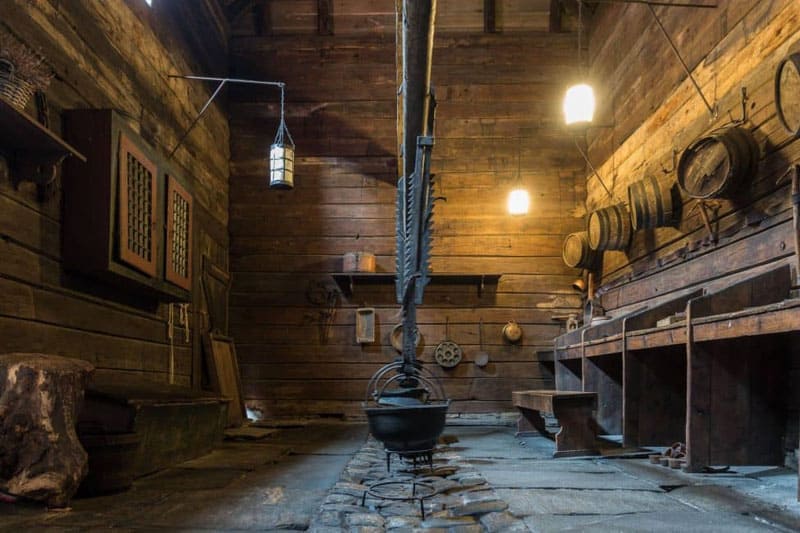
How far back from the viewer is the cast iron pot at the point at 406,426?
4176 millimetres

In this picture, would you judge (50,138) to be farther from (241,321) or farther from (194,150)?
(241,321)

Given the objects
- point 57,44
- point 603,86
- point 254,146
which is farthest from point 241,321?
point 603,86

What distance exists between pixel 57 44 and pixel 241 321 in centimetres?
528

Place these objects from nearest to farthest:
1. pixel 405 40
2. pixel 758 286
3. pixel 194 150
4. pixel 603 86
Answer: pixel 758 286 → pixel 405 40 → pixel 194 150 → pixel 603 86

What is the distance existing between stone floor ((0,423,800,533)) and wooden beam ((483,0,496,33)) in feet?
21.9

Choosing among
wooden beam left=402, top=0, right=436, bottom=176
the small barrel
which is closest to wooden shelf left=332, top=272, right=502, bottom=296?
the small barrel

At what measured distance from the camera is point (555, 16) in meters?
9.26

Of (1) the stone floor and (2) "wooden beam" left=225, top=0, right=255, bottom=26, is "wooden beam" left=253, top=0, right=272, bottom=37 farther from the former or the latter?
(1) the stone floor

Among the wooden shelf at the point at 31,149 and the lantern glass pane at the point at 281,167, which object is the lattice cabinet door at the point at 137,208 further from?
the lantern glass pane at the point at 281,167

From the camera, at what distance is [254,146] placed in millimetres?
9297

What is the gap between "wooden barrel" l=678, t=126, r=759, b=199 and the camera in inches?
171

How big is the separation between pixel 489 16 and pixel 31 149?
7.35 m

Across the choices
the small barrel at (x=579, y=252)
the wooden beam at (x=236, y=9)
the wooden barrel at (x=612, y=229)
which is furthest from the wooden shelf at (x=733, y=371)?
the wooden beam at (x=236, y=9)

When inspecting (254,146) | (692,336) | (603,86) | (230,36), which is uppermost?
(230,36)
